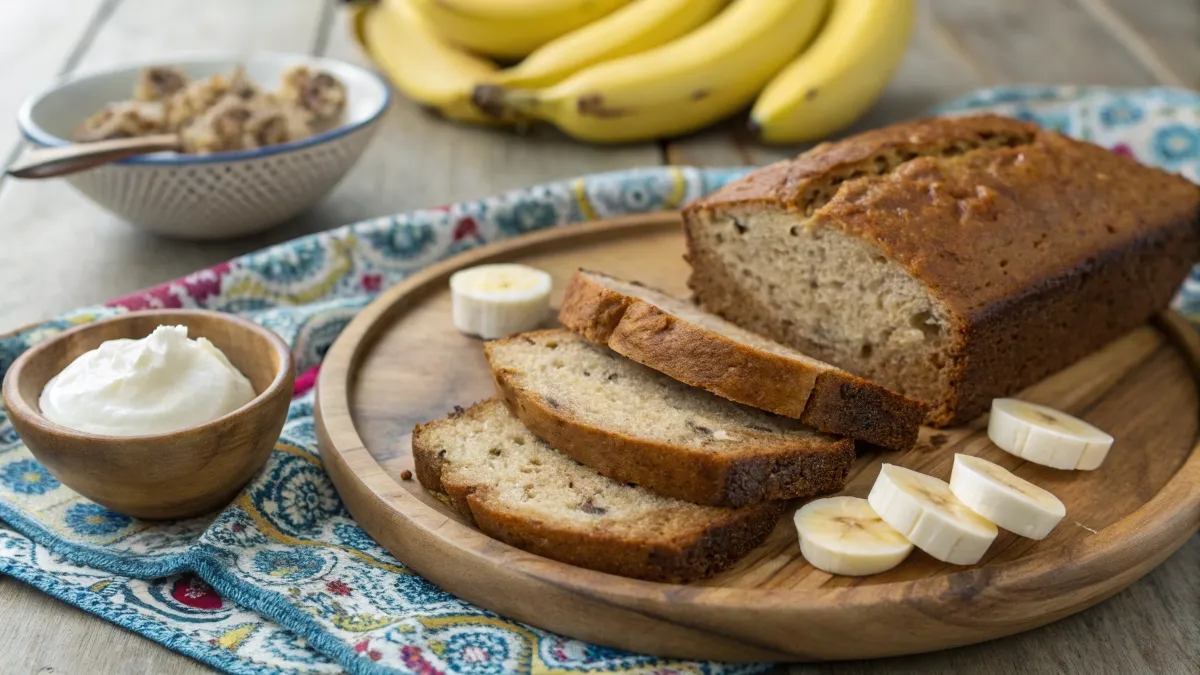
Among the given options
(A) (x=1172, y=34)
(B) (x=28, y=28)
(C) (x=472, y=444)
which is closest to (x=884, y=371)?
(C) (x=472, y=444)

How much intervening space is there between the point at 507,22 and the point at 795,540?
3.14 metres

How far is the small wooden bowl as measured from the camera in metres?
2.31

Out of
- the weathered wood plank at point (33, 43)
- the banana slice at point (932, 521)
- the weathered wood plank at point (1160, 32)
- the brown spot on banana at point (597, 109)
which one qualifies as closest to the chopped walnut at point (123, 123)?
the weathered wood plank at point (33, 43)

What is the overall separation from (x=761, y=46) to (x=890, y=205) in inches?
69.3

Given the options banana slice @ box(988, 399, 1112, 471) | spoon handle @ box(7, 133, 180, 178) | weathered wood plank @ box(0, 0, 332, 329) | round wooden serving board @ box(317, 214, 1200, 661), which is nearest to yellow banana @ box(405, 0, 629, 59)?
weathered wood plank @ box(0, 0, 332, 329)

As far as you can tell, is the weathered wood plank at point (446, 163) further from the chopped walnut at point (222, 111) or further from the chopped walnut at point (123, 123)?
the chopped walnut at point (123, 123)

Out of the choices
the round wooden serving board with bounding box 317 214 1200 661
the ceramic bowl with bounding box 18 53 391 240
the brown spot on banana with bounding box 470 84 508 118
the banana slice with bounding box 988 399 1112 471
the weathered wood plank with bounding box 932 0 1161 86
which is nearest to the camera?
the round wooden serving board with bounding box 317 214 1200 661

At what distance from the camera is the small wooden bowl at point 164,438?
2311mm

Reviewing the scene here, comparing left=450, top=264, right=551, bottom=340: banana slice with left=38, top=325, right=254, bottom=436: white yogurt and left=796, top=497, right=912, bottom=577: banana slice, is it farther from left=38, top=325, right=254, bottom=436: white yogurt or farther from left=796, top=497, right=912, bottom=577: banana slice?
left=796, top=497, right=912, bottom=577: banana slice

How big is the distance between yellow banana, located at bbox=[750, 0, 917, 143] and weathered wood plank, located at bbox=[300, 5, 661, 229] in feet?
1.79

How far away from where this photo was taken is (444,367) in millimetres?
3170

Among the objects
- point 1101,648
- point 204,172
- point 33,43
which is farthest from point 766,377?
point 33,43

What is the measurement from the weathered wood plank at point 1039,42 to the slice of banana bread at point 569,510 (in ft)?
12.6

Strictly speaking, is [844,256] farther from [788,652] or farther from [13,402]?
[13,402]
